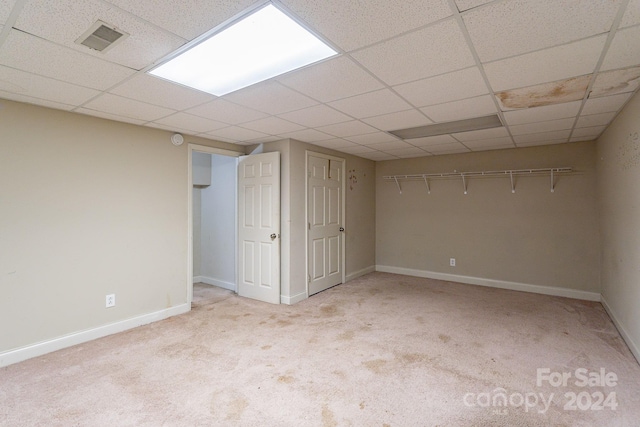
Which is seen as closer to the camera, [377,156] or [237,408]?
[237,408]

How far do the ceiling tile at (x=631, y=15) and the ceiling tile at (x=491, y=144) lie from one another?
2649 millimetres

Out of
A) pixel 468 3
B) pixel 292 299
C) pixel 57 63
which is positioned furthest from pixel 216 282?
pixel 468 3

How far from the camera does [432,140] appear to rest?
4.16 meters

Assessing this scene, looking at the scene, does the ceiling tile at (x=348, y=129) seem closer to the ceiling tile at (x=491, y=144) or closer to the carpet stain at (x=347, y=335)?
the ceiling tile at (x=491, y=144)

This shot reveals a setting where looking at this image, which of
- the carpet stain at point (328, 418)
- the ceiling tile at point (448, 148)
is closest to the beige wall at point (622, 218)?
the ceiling tile at point (448, 148)

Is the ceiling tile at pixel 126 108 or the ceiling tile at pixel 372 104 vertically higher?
the ceiling tile at pixel 372 104

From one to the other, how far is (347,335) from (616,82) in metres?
3.01

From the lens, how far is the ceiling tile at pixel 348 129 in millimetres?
3326

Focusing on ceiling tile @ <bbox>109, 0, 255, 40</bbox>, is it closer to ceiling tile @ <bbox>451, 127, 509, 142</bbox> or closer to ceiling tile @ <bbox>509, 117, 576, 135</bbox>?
ceiling tile @ <bbox>451, 127, 509, 142</bbox>

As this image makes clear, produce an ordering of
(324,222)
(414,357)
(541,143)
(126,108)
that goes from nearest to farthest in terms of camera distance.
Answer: (414,357), (126,108), (541,143), (324,222)

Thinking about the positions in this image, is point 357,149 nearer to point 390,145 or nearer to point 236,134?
point 390,145

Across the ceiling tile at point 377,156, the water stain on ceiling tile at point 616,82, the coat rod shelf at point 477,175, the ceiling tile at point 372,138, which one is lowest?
the coat rod shelf at point 477,175

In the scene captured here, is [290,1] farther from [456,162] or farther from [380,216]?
[380,216]

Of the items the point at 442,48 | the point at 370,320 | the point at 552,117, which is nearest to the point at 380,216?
the point at 370,320
